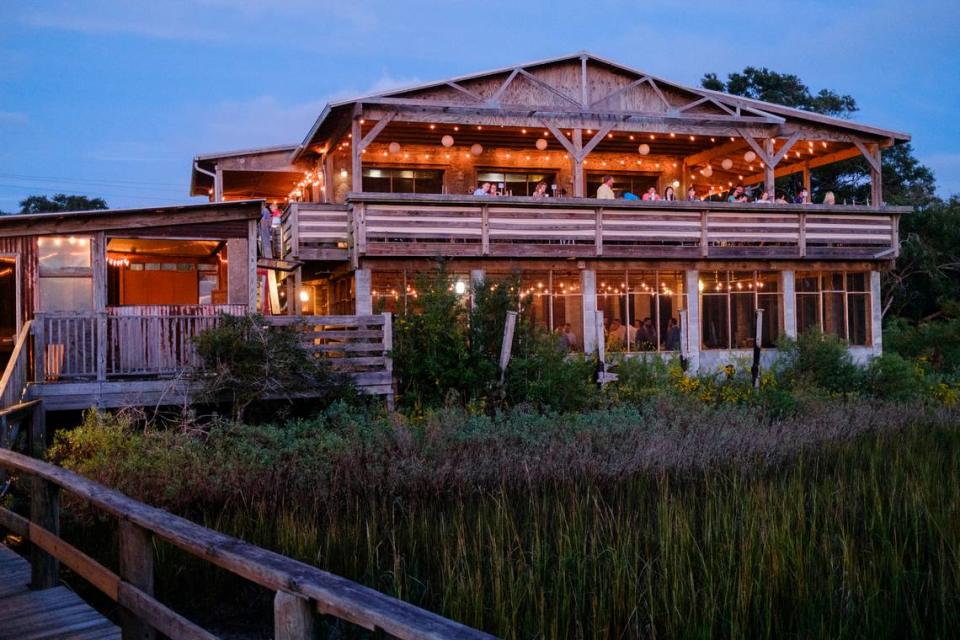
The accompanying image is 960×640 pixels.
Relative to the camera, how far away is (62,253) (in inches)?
676

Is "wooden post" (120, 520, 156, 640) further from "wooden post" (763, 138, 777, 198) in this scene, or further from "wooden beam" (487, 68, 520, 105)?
"wooden post" (763, 138, 777, 198)

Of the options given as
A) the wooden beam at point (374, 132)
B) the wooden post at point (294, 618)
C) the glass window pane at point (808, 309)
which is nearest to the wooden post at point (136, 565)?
the wooden post at point (294, 618)

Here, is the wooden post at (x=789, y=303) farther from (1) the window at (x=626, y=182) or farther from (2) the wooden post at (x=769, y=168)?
(1) the window at (x=626, y=182)

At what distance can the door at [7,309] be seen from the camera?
17.3m

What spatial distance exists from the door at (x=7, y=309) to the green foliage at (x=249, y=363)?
17.5ft

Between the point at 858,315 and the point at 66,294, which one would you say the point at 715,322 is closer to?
the point at 858,315

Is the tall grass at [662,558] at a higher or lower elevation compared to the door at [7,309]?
lower

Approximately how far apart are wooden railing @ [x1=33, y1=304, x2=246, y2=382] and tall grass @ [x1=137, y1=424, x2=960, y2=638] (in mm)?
5423

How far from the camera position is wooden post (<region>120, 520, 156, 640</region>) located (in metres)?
5.46

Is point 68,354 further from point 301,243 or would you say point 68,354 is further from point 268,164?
point 268,164

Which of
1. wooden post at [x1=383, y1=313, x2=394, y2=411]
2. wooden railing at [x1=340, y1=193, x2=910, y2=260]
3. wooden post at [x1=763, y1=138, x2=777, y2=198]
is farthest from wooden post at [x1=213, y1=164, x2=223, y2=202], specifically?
wooden post at [x1=763, y1=138, x2=777, y2=198]

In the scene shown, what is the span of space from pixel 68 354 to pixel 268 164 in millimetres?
13088

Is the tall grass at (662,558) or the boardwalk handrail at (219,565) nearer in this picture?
the boardwalk handrail at (219,565)

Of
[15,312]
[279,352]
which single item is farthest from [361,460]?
[15,312]
